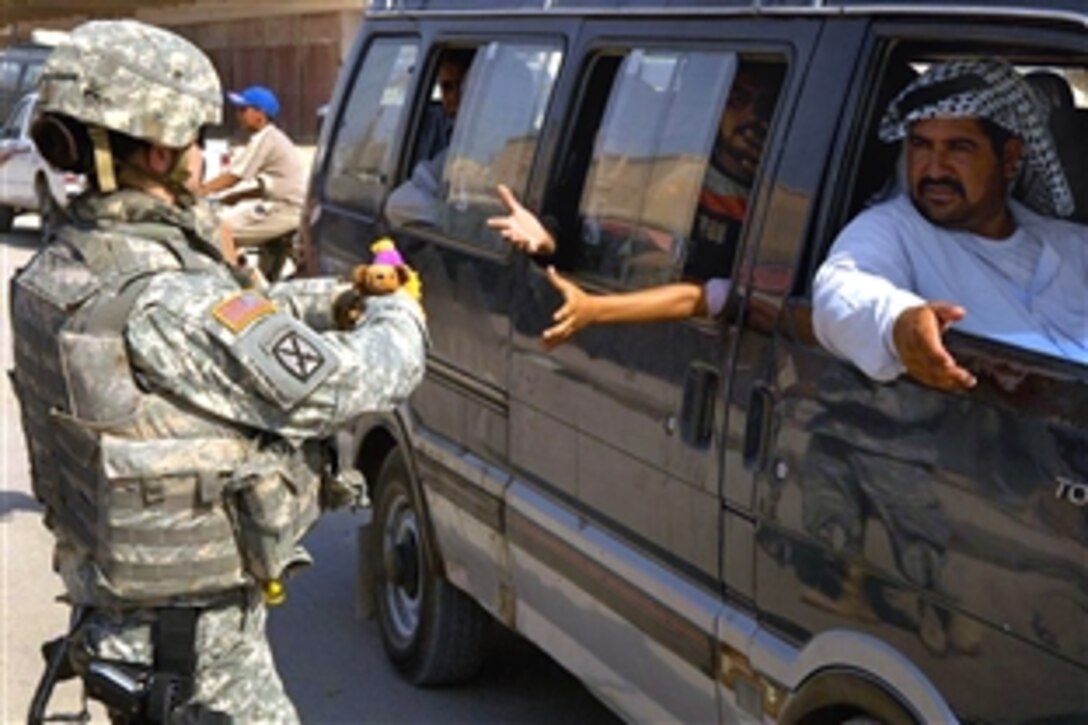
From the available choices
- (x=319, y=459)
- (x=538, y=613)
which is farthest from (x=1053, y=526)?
(x=538, y=613)

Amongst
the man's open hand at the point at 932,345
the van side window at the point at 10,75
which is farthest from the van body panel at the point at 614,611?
the van side window at the point at 10,75

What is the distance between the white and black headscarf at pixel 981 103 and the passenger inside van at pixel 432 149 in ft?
7.23

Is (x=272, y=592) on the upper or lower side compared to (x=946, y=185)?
lower

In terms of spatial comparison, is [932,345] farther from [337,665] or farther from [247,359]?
[337,665]

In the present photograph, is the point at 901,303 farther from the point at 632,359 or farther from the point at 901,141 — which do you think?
the point at 632,359

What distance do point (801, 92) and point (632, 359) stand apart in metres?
0.79

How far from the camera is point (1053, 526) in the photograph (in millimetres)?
2625

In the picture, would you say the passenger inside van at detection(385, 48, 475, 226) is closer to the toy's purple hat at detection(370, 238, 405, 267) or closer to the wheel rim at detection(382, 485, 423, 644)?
the wheel rim at detection(382, 485, 423, 644)

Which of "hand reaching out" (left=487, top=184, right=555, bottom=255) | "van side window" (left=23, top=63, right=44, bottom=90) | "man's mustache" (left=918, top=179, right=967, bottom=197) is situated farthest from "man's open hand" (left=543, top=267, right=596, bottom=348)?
"van side window" (left=23, top=63, right=44, bottom=90)

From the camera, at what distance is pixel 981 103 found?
3178mm

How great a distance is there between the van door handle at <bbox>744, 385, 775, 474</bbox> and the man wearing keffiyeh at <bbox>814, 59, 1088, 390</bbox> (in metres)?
0.25

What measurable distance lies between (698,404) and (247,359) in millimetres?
1002

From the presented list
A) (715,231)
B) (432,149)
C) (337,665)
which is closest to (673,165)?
(715,231)

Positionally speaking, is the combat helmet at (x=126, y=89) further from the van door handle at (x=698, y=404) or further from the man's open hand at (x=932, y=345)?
the man's open hand at (x=932, y=345)
